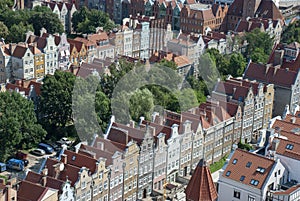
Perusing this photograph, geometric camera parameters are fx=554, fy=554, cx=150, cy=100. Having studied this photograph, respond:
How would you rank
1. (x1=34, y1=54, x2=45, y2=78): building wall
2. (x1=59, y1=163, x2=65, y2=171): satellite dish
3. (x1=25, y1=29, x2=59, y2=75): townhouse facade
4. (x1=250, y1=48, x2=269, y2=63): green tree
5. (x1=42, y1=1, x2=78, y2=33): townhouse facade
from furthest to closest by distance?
(x1=42, y1=1, x2=78, y2=33): townhouse facade → (x1=250, y1=48, x2=269, y2=63): green tree → (x1=25, y1=29, x2=59, y2=75): townhouse facade → (x1=34, y1=54, x2=45, y2=78): building wall → (x1=59, y1=163, x2=65, y2=171): satellite dish

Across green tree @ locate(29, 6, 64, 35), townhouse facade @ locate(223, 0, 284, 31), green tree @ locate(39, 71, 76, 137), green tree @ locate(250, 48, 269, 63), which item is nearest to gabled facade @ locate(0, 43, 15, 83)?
green tree @ locate(39, 71, 76, 137)

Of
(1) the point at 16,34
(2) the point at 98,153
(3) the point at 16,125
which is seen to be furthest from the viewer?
(1) the point at 16,34

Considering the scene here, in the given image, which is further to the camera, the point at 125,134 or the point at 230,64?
the point at 230,64

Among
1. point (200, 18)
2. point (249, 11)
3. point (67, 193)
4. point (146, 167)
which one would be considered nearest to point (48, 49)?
point (146, 167)

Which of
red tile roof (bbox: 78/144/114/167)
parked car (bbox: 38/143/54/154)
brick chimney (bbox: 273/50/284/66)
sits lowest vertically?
parked car (bbox: 38/143/54/154)

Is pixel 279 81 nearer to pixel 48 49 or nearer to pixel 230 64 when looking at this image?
pixel 230 64

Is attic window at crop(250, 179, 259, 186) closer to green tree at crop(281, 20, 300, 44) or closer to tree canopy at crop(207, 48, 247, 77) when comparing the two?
tree canopy at crop(207, 48, 247, 77)

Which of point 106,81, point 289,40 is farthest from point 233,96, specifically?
point 289,40
